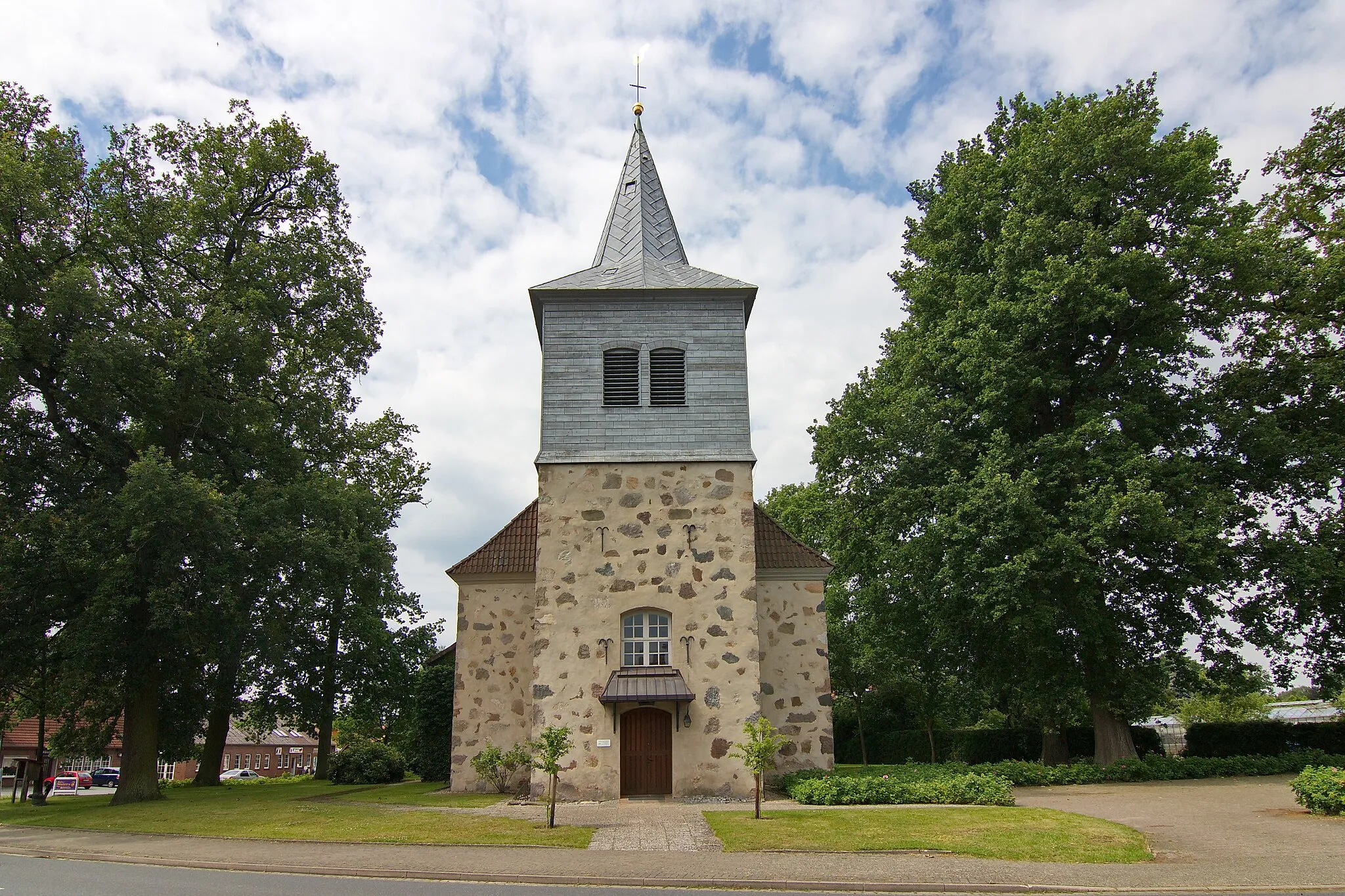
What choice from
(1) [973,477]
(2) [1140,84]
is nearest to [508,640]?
(1) [973,477]

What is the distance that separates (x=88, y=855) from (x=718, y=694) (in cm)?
1152

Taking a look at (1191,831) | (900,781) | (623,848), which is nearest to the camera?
(623,848)

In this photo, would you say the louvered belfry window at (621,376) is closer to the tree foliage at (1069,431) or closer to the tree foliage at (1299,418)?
the tree foliage at (1069,431)

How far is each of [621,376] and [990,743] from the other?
18026 millimetres

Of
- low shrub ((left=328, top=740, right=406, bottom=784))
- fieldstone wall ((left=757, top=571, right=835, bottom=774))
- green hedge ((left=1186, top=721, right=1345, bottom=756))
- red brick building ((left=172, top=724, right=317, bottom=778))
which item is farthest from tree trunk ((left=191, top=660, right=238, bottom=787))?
red brick building ((left=172, top=724, right=317, bottom=778))

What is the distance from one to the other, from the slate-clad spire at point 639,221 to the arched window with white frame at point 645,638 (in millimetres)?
9308

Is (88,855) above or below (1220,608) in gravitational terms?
below

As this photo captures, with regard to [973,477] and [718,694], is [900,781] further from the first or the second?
[973,477]

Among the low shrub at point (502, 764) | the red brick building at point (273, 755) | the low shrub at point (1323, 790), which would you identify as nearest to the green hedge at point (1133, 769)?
the low shrub at point (502, 764)

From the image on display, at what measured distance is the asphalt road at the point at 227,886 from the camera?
32.3ft

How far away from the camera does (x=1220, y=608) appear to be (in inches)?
885

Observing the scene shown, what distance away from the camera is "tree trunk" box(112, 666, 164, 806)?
22.4 metres

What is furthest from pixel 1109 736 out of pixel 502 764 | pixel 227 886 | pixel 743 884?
pixel 227 886

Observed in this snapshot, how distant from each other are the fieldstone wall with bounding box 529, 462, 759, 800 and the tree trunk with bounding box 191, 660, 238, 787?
35.4 feet
